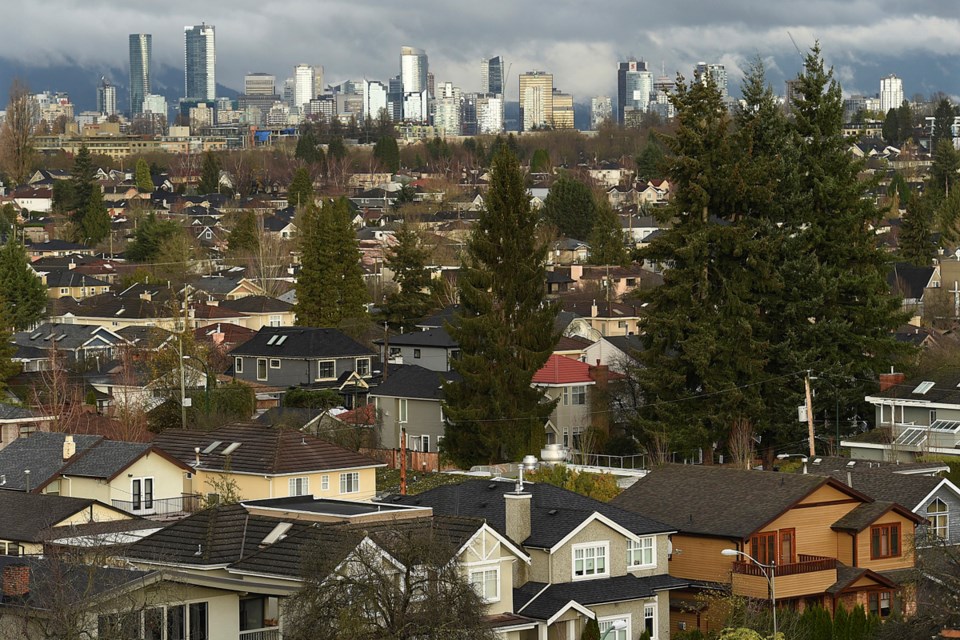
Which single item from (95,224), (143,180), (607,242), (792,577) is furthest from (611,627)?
(143,180)

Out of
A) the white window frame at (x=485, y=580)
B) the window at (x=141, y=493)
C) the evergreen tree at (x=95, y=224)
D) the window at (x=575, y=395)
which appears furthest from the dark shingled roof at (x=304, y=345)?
the evergreen tree at (x=95, y=224)

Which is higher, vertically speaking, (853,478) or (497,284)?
(497,284)

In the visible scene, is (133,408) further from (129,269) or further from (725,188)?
(129,269)

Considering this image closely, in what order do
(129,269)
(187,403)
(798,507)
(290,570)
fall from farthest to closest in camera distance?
(129,269), (187,403), (798,507), (290,570)

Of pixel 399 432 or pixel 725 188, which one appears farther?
pixel 399 432

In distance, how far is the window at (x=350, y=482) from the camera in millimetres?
43969

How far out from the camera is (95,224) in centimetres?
13762

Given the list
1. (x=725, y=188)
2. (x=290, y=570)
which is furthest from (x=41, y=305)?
(x=290, y=570)

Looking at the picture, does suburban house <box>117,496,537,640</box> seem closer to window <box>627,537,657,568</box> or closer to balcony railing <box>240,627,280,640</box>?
balcony railing <box>240,627,280,640</box>

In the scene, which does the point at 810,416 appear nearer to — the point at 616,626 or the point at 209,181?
the point at 616,626

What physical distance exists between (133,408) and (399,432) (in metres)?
8.98

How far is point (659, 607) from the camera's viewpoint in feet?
112

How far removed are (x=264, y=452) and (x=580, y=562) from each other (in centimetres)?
1241

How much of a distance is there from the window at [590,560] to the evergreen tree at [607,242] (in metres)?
73.4
